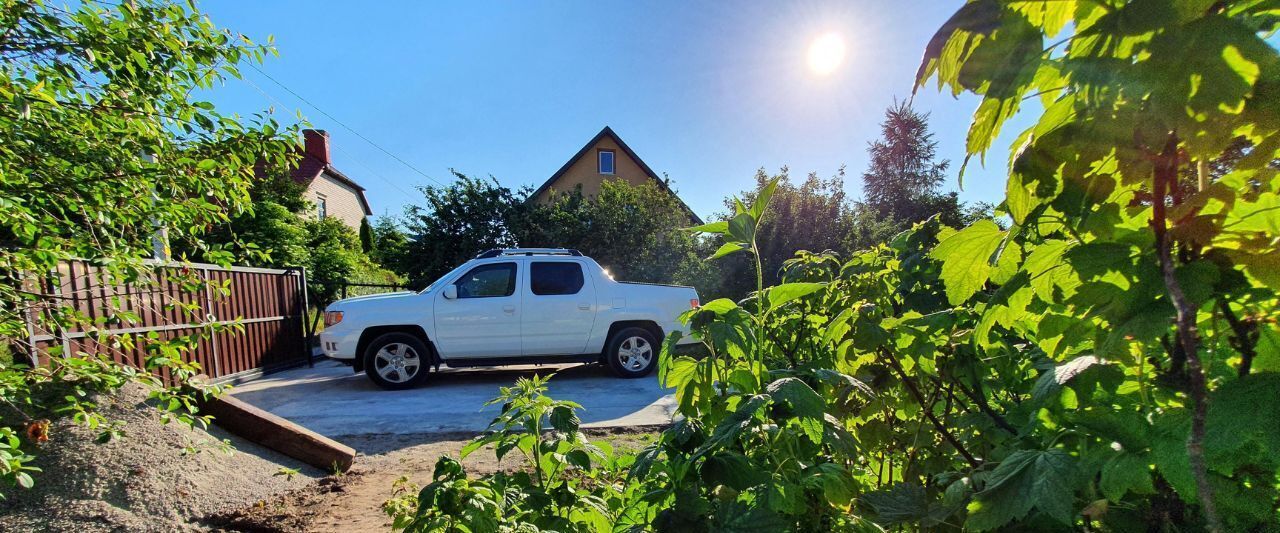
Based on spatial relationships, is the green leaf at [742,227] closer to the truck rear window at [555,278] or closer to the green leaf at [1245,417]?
the green leaf at [1245,417]

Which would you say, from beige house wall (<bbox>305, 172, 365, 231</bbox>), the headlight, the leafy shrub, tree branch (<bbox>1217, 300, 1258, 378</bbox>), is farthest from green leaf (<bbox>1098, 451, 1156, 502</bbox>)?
beige house wall (<bbox>305, 172, 365, 231</bbox>)

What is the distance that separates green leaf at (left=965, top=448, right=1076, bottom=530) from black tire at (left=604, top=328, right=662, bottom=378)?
693 cm

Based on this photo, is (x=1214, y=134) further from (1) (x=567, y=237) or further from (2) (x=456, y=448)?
(1) (x=567, y=237)

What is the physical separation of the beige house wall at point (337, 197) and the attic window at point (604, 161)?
45.1ft

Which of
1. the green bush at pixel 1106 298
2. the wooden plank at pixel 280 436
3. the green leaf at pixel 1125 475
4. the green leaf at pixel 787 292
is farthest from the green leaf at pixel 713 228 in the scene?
the wooden plank at pixel 280 436

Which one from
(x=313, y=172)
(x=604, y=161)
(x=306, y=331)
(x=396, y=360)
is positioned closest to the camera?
(x=396, y=360)

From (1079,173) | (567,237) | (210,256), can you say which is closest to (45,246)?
(210,256)

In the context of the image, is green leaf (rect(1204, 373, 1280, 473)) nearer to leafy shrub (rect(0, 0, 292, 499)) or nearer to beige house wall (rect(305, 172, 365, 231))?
leafy shrub (rect(0, 0, 292, 499))

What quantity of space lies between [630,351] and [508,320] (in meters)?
1.84

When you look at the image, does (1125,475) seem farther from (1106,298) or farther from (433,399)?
(433,399)

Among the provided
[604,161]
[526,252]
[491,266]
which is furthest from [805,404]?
[604,161]

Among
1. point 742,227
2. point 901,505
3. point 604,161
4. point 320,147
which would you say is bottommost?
point 901,505

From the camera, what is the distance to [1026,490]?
0.78m

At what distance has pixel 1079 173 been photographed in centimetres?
70
